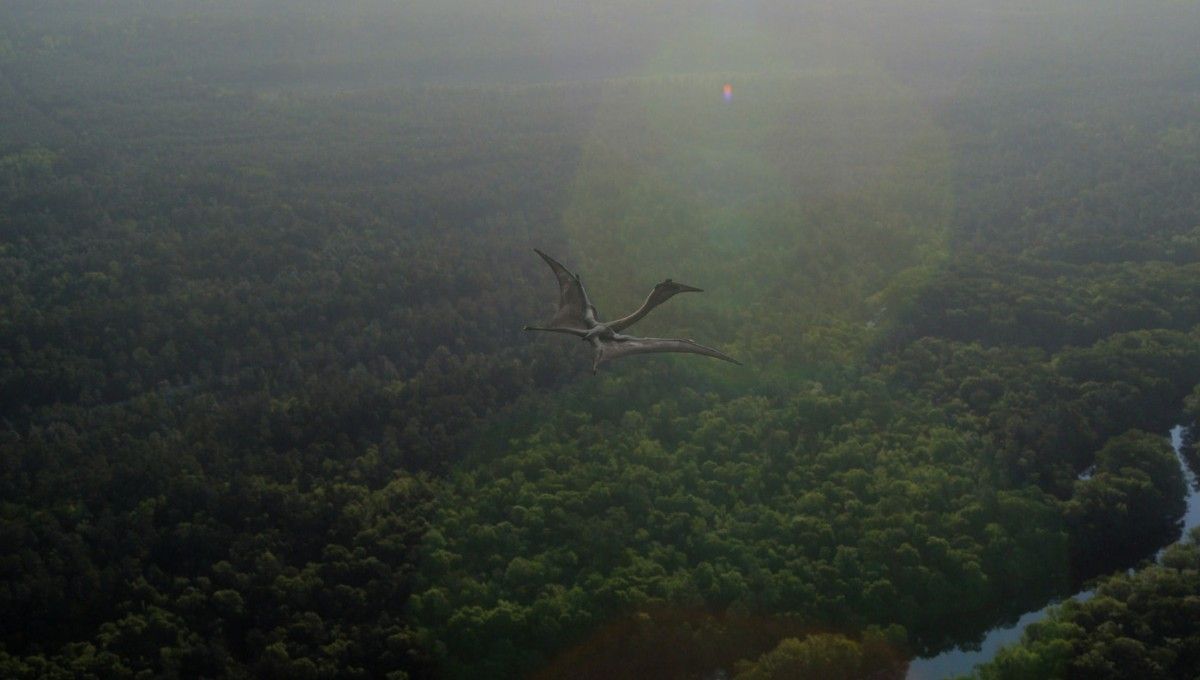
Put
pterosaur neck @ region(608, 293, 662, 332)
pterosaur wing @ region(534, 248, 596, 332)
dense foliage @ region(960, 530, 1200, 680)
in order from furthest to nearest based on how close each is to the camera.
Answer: dense foliage @ region(960, 530, 1200, 680)
pterosaur wing @ region(534, 248, 596, 332)
pterosaur neck @ region(608, 293, 662, 332)

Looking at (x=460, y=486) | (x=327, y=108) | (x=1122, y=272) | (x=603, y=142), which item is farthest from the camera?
(x=327, y=108)

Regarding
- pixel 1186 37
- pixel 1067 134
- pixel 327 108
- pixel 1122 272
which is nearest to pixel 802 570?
pixel 1122 272

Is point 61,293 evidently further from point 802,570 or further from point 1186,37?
point 1186,37

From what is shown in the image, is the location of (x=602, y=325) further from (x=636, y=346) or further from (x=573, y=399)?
(x=573, y=399)

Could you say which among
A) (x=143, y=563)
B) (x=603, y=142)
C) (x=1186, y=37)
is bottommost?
(x=143, y=563)

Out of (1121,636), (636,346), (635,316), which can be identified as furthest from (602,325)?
(1121,636)

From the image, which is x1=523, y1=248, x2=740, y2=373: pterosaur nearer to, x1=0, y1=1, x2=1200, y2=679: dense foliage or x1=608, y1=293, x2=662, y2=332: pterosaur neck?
x1=608, y1=293, x2=662, y2=332: pterosaur neck

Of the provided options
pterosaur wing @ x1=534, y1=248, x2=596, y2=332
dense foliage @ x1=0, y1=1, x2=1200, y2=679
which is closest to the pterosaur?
pterosaur wing @ x1=534, y1=248, x2=596, y2=332
